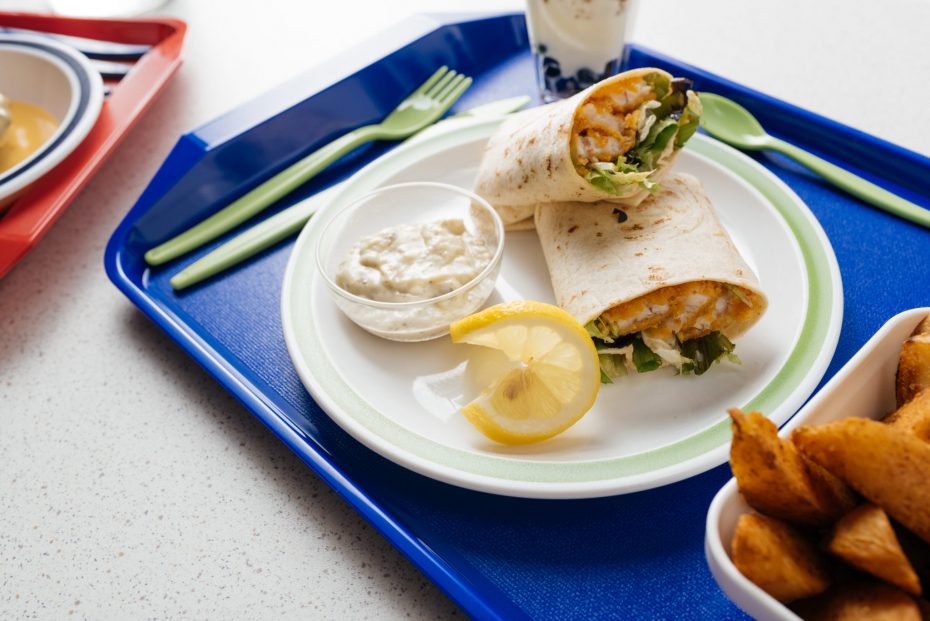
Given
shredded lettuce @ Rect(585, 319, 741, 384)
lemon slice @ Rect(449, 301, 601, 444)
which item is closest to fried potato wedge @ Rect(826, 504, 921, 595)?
lemon slice @ Rect(449, 301, 601, 444)

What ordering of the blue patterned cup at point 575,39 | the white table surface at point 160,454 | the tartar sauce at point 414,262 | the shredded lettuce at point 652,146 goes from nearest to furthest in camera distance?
the white table surface at point 160,454, the tartar sauce at point 414,262, the shredded lettuce at point 652,146, the blue patterned cup at point 575,39

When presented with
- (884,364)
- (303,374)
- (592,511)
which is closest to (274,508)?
(303,374)

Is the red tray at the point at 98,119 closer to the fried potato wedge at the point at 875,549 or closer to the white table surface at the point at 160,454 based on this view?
the white table surface at the point at 160,454

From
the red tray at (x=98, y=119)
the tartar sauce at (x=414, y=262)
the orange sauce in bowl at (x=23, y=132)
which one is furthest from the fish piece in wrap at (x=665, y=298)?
the orange sauce in bowl at (x=23, y=132)

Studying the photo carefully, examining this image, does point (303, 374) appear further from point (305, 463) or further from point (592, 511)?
point (592, 511)

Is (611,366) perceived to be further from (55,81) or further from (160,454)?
(55,81)

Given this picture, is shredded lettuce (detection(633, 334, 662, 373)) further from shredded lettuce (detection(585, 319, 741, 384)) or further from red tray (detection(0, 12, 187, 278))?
red tray (detection(0, 12, 187, 278))

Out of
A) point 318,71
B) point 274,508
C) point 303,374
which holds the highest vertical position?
point 318,71

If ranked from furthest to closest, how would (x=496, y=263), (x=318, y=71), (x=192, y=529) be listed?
(x=318, y=71)
(x=496, y=263)
(x=192, y=529)
